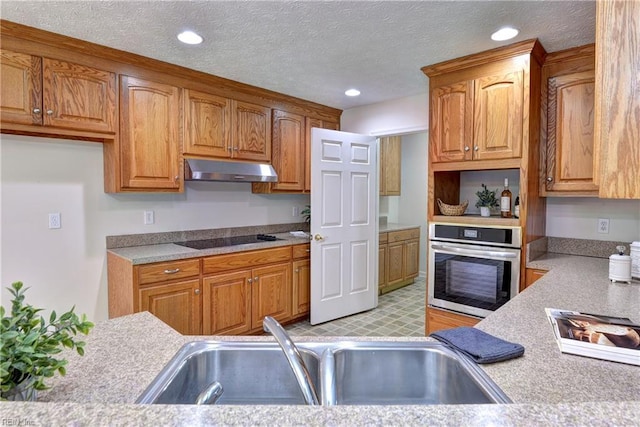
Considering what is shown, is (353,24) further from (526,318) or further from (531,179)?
(526,318)

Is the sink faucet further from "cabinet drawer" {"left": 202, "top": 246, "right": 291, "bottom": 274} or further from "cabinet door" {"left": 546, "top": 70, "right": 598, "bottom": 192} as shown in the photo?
"cabinet door" {"left": 546, "top": 70, "right": 598, "bottom": 192}

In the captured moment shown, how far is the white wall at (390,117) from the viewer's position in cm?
354

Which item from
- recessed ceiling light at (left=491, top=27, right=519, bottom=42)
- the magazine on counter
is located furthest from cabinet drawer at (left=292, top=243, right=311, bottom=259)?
the magazine on counter

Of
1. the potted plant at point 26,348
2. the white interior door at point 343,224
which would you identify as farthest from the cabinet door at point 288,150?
the potted plant at point 26,348

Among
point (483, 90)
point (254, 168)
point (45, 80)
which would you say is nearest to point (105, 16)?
point (45, 80)

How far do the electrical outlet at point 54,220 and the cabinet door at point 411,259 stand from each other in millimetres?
3933

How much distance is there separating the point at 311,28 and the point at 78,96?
1.67m

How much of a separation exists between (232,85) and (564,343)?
3092 mm

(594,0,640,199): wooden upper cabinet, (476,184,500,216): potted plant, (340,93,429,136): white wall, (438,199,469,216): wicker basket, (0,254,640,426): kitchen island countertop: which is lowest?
(0,254,640,426): kitchen island countertop

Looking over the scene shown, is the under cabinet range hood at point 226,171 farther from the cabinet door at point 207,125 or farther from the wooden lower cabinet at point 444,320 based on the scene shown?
the wooden lower cabinet at point 444,320

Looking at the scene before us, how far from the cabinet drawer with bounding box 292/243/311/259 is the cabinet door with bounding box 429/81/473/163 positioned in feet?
5.03

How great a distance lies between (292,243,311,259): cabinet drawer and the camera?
354 centimetres

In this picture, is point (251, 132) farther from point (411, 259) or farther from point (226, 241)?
point (411, 259)

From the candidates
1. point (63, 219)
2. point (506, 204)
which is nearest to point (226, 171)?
point (63, 219)
